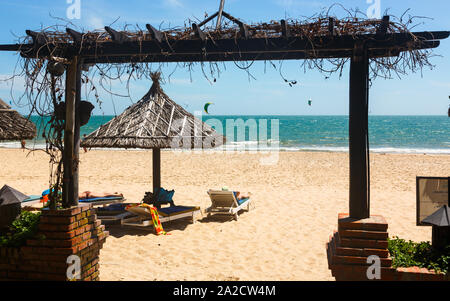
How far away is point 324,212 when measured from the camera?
27.1 feet

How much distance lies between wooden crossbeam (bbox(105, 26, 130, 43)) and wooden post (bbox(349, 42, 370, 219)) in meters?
2.06

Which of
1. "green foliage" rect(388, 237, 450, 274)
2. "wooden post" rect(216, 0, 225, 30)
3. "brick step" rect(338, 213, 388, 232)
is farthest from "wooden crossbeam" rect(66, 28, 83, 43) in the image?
"green foliage" rect(388, 237, 450, 274)

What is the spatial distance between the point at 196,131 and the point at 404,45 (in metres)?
4.22

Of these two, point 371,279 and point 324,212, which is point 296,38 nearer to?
point 371,279

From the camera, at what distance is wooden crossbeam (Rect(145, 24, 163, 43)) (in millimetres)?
3289

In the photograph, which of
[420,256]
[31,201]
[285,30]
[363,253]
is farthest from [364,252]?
[31,201]

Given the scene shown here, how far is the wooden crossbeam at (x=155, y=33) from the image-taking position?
3289 millimetres

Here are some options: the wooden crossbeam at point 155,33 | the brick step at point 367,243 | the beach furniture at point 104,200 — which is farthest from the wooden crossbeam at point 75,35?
the beach furniture at point 104,200

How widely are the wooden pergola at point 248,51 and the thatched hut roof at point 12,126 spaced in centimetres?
172

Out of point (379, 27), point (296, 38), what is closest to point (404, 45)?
point (379, 27)

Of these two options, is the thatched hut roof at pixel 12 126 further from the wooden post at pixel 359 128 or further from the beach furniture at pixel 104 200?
the wooden post at pixel 359 128

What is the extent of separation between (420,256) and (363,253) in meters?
0.70

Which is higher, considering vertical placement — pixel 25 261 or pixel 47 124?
pixel 47 124

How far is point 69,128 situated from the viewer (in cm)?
354
